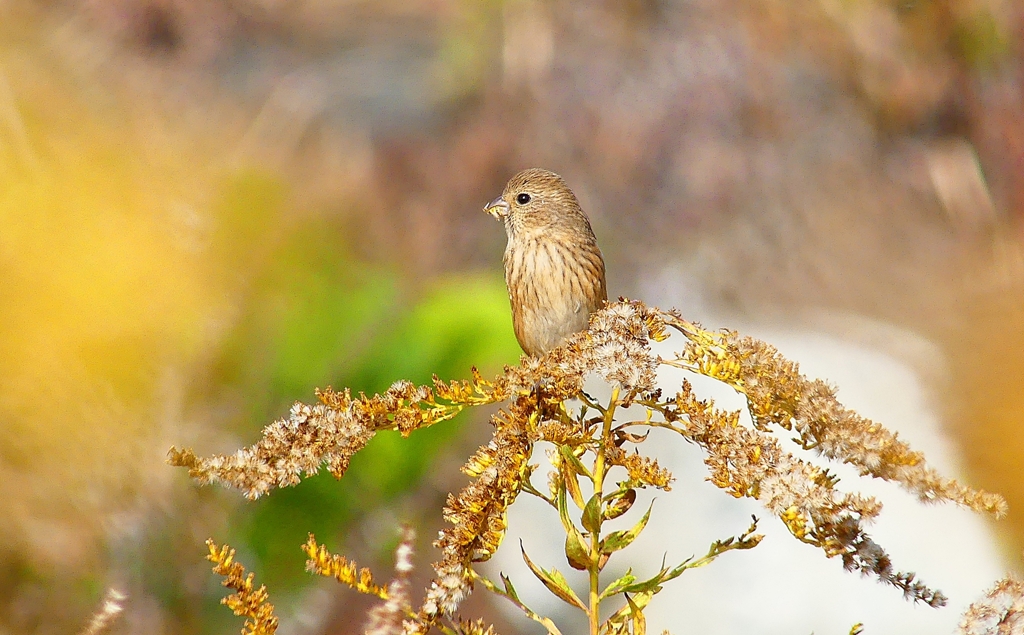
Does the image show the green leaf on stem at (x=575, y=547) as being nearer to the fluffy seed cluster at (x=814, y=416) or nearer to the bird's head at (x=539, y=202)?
the fluffy seed cluster at (x=814, y=416)

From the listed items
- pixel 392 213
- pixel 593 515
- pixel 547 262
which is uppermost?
pixel 392 213

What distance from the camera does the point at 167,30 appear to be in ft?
8.07

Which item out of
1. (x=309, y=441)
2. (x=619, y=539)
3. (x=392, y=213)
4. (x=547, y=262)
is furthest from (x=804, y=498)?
(x=392, y=213)

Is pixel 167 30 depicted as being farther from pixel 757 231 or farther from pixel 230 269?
pixel 757 231

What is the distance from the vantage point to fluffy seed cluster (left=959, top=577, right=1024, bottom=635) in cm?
45

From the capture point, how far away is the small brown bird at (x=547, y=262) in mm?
1113

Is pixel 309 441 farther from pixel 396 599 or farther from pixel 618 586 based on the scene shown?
pixel 618 586

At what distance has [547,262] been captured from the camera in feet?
3.69

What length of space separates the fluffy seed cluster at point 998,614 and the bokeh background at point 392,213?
1.53m

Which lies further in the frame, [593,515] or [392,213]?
[392,213]

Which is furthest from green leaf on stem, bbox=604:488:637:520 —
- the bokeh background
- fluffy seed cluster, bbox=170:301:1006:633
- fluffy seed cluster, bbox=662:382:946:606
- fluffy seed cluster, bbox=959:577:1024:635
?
the bokeh background

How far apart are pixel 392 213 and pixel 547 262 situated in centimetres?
134

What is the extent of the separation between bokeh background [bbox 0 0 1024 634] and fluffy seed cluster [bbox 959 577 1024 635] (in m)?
1.53

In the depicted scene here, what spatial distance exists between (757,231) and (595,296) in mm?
1556
